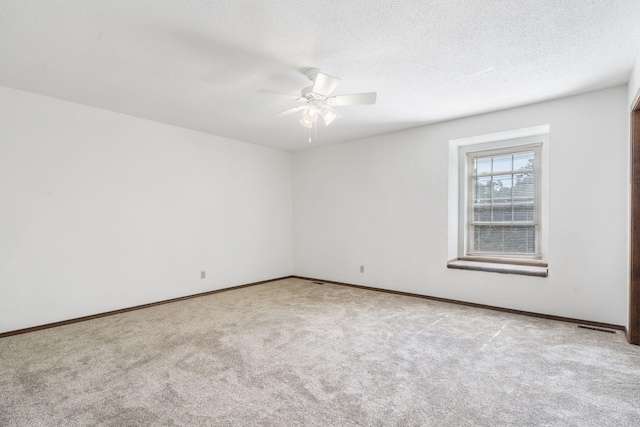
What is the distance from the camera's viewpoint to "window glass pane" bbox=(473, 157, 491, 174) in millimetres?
4690

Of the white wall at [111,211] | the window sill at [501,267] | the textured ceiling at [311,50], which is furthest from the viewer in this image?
the window sill at [501,267]

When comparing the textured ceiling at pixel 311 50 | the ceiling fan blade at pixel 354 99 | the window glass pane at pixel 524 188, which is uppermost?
the textured ceiling at pixel 311 50

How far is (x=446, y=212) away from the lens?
4559 millimetres

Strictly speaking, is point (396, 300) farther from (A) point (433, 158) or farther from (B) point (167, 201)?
(B) point (167, 201)

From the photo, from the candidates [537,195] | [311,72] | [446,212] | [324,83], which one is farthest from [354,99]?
[537,195]

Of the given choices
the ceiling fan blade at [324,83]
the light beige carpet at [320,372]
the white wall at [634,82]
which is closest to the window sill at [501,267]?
the light beige carpet at [320,372]

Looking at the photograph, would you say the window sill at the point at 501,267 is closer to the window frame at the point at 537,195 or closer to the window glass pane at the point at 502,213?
the window frame at the point at 537,195

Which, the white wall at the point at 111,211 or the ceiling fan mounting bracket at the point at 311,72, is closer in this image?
the ceiling fan mounting bracket at the point at 311,72

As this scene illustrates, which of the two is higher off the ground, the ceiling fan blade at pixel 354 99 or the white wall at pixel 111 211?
the ceiling fan blade at pixel 354 99

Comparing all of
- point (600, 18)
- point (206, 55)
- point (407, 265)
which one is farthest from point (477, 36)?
point (407, 265)

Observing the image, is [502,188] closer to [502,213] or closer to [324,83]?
[502,213]

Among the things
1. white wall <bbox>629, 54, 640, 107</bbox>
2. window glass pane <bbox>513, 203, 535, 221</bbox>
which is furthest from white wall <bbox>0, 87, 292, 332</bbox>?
white wall <bbox>629, 54, 640, 107</bbox>

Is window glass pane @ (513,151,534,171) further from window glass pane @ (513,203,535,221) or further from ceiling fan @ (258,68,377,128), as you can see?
ceiling fan @ (258,68,377,128)

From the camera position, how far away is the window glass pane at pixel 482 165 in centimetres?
469
